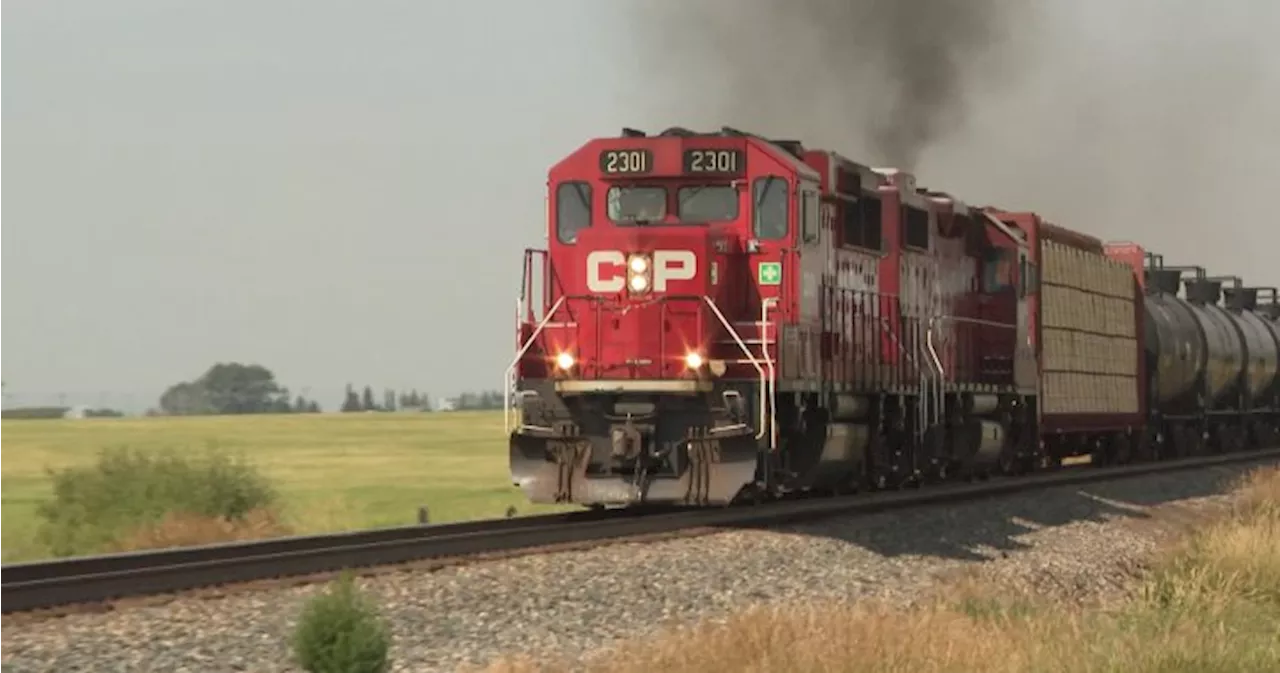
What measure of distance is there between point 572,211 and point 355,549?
6283 millimetres

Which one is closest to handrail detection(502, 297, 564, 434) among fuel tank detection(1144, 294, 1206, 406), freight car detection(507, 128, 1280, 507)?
freight car detection(507, 128, 1280, 507)

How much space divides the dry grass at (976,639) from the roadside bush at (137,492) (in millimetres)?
13993

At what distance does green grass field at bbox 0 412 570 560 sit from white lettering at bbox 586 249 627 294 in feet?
27.5

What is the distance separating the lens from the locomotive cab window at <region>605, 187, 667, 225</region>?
19.8 meters

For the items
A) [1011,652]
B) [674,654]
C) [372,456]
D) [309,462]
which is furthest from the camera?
[372,456]

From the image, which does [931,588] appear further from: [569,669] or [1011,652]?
[569,669]

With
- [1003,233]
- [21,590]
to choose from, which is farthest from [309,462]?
[21,590]

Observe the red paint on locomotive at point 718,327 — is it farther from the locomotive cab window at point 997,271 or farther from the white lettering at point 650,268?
the locomotive cab window at point 997,271

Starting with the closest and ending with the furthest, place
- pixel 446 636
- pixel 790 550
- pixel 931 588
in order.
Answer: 1. pixel 446 636
2. pixel 931 588
3. pixel 790 550

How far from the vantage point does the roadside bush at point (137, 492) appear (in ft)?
83.4

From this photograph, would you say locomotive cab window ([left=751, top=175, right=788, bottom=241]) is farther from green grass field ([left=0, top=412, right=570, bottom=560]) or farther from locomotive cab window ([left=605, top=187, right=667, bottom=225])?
green grass field ([left=0, top=412, right=570, bottom=560])

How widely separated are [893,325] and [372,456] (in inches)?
1490

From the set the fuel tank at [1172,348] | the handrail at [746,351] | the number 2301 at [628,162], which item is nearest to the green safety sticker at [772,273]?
the handrail at [746,351]

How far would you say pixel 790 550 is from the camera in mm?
16844
